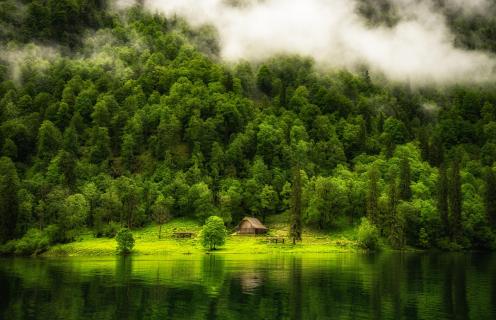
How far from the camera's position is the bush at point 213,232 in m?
132


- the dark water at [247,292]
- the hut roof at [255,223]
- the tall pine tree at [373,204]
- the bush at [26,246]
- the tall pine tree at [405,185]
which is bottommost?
the dark water at [247,292]

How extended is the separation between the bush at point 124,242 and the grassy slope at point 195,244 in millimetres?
2313

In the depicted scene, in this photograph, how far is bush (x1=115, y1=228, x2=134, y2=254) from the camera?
12556cm

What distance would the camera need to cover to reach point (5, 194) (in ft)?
466

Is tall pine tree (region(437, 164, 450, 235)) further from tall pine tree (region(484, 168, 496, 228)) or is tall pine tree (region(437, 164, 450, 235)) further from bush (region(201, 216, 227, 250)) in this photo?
bush (region(201, 216, 227, 250))

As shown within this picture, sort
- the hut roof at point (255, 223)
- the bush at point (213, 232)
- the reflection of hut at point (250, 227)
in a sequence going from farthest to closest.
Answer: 1. the hut roof at point (255, 223)
2. the reflection of hut at point (250, 227)
3. the bush at point (213, 232)

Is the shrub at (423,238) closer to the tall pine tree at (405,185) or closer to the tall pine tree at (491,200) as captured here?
the tall pine tree at (405,185)

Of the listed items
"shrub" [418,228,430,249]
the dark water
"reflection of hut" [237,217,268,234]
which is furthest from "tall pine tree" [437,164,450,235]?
the dark water

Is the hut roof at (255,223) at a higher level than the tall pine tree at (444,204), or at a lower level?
lower

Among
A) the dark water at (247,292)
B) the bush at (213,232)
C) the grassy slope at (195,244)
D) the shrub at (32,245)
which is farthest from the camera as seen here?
the shrub at (32,245)

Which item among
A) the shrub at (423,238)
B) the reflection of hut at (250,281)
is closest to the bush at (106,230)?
the reflection of hut at (250,281)

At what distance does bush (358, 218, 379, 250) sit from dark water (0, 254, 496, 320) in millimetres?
43714

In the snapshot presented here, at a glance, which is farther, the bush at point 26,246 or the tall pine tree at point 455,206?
the tall pine tree at point 455,206

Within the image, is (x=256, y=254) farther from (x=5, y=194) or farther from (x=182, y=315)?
(x=182, y=315)
